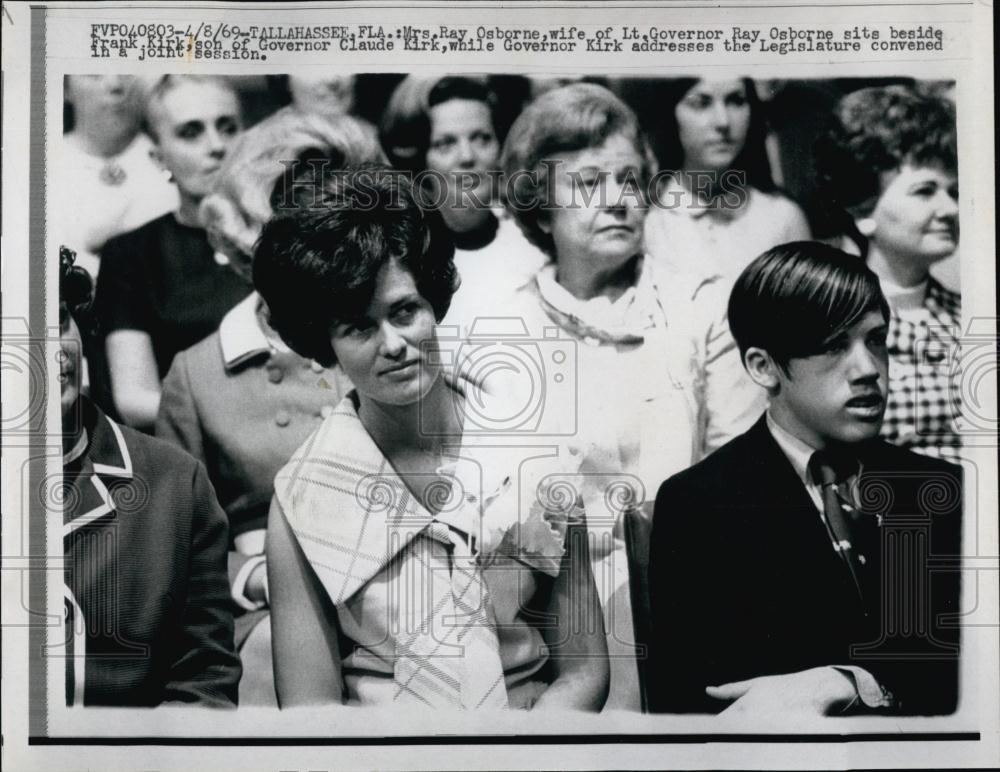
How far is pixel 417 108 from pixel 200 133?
12.3 inches

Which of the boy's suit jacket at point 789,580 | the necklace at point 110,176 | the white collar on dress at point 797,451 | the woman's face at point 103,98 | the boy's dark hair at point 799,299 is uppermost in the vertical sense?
the woman's face at point 103,98

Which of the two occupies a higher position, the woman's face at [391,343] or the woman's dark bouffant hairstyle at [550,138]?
the woman's dark bouffant hairstyle at [550,138]

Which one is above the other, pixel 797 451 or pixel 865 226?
pixel 865 226

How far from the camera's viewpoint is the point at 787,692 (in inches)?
49.6

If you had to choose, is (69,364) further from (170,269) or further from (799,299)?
(799,299)

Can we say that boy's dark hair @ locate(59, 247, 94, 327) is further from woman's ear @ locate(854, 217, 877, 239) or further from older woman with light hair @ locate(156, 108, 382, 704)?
woman's ear @ locate(854, 217, 877, 239)

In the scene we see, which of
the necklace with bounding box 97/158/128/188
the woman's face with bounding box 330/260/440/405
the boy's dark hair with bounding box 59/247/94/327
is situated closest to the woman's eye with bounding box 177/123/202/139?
the necklace with bounding box 97/158/128/188

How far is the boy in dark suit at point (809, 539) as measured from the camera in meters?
1.26

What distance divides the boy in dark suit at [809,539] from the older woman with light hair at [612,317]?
0.14ft

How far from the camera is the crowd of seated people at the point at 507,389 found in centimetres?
126

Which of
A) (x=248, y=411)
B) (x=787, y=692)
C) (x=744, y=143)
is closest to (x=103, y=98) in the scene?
(x=248, y=411)

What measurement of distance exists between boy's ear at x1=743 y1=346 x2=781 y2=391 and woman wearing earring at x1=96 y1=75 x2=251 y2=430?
72 centimetres

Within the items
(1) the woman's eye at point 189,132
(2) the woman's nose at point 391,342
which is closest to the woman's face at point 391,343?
(2) the woman's nose at point 391,342

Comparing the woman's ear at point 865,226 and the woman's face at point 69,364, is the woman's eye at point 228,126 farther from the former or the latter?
the woman's ear at point 865,226
